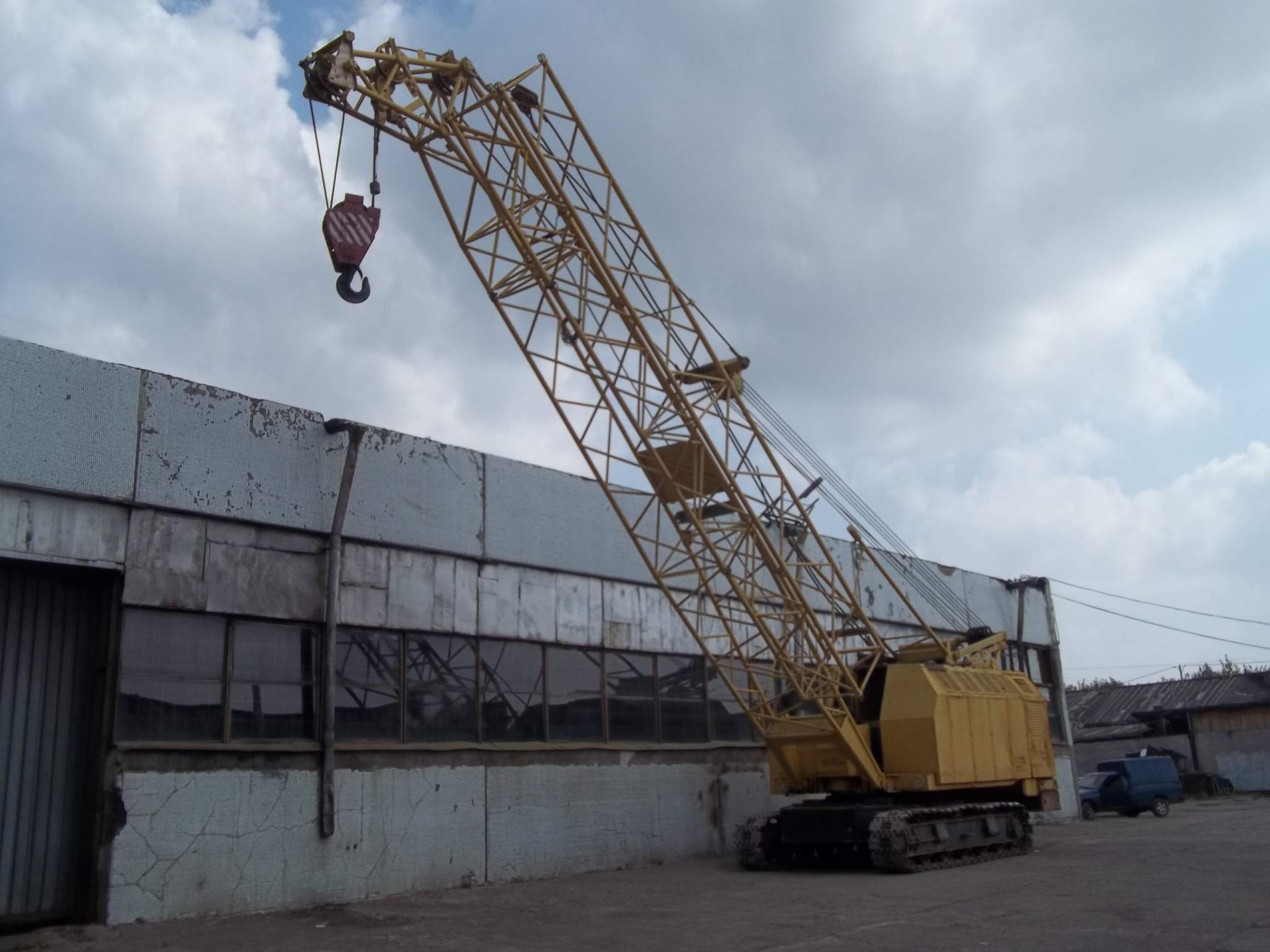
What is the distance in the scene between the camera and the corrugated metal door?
11.7 metres

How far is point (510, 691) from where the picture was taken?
1647 centimetres

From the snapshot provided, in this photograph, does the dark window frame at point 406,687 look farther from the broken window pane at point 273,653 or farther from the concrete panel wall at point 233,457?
the concrete panel wall at point 233,457

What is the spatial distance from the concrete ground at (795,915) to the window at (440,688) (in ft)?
6.92

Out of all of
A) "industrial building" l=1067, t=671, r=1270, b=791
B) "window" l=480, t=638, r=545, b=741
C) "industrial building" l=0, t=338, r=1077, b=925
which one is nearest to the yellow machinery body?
"industrial building" l=0, t=338, r=1077, b=925

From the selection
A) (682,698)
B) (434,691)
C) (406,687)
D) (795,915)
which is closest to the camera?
(795,915)

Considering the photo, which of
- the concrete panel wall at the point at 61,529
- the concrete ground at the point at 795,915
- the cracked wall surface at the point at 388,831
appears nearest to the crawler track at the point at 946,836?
the concrete ground at the point at 795,915

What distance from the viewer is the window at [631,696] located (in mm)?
18094

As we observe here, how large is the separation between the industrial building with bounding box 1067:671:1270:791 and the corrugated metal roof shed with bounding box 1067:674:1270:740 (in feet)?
0.18

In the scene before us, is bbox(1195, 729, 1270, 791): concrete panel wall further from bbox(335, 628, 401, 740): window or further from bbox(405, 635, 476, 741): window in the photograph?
bbox(335, 628, 401, 740): window

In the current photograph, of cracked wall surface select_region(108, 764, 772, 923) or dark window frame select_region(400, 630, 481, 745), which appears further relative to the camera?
dark window frame select_region(400, 630, 481, 745)

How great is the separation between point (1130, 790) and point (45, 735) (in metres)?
26.1

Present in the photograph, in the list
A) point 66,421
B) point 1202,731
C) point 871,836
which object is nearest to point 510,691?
point 871,836

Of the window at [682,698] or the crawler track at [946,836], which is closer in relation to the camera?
the crawler track at [946,836]

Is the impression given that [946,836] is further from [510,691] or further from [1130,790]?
[1130,790]
